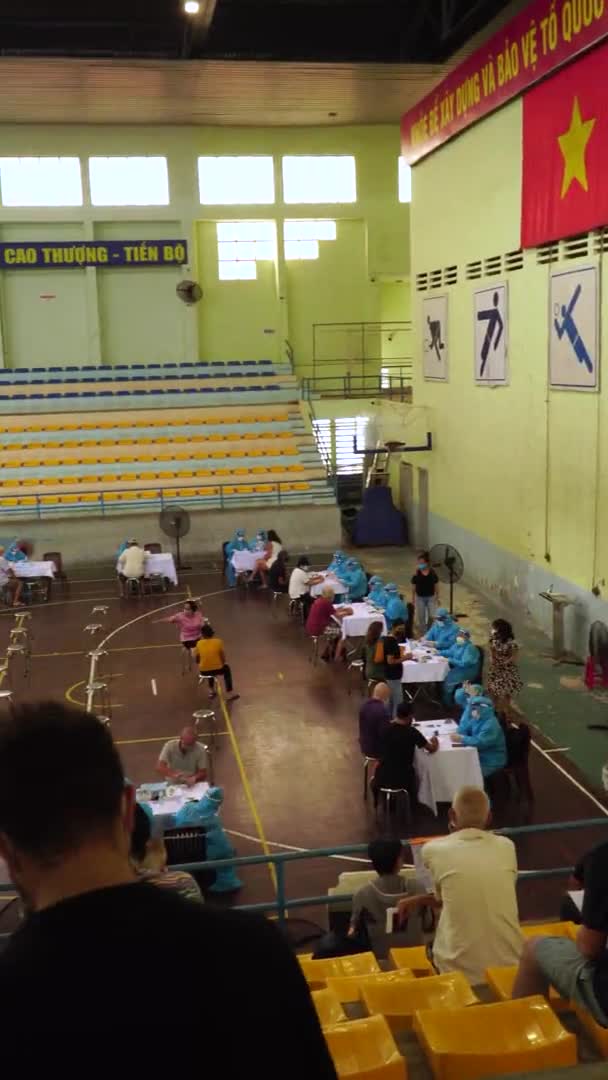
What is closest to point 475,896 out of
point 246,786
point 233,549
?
point 246,786

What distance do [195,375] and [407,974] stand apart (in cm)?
2666

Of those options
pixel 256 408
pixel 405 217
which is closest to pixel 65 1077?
pixel 256 408

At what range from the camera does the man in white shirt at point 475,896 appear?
17.3 feet

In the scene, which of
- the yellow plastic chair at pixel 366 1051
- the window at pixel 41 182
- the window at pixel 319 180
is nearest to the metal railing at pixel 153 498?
the window at pixel 41 182

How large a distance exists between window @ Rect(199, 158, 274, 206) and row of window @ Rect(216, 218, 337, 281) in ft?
2.38

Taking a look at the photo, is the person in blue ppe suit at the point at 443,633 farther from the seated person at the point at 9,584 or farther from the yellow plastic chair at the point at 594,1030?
the seated person at the point at 9,584

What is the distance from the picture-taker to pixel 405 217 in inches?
1241

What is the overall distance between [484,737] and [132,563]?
11.2 metres

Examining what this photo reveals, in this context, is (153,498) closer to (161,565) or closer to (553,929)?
(161,565)

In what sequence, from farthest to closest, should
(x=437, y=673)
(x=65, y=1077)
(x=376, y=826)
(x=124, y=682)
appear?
(x=124, y=682) → (x=437, y=673) → (x=376, y=826) → (x=65, y=1077)

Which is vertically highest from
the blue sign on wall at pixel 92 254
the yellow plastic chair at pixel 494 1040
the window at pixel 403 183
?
the window at pixel 403 183

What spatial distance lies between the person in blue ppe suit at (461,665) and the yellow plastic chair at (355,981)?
24.2 feet

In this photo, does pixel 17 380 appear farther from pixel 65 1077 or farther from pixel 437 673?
pixel 65 1077

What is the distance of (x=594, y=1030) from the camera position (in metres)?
4.04
